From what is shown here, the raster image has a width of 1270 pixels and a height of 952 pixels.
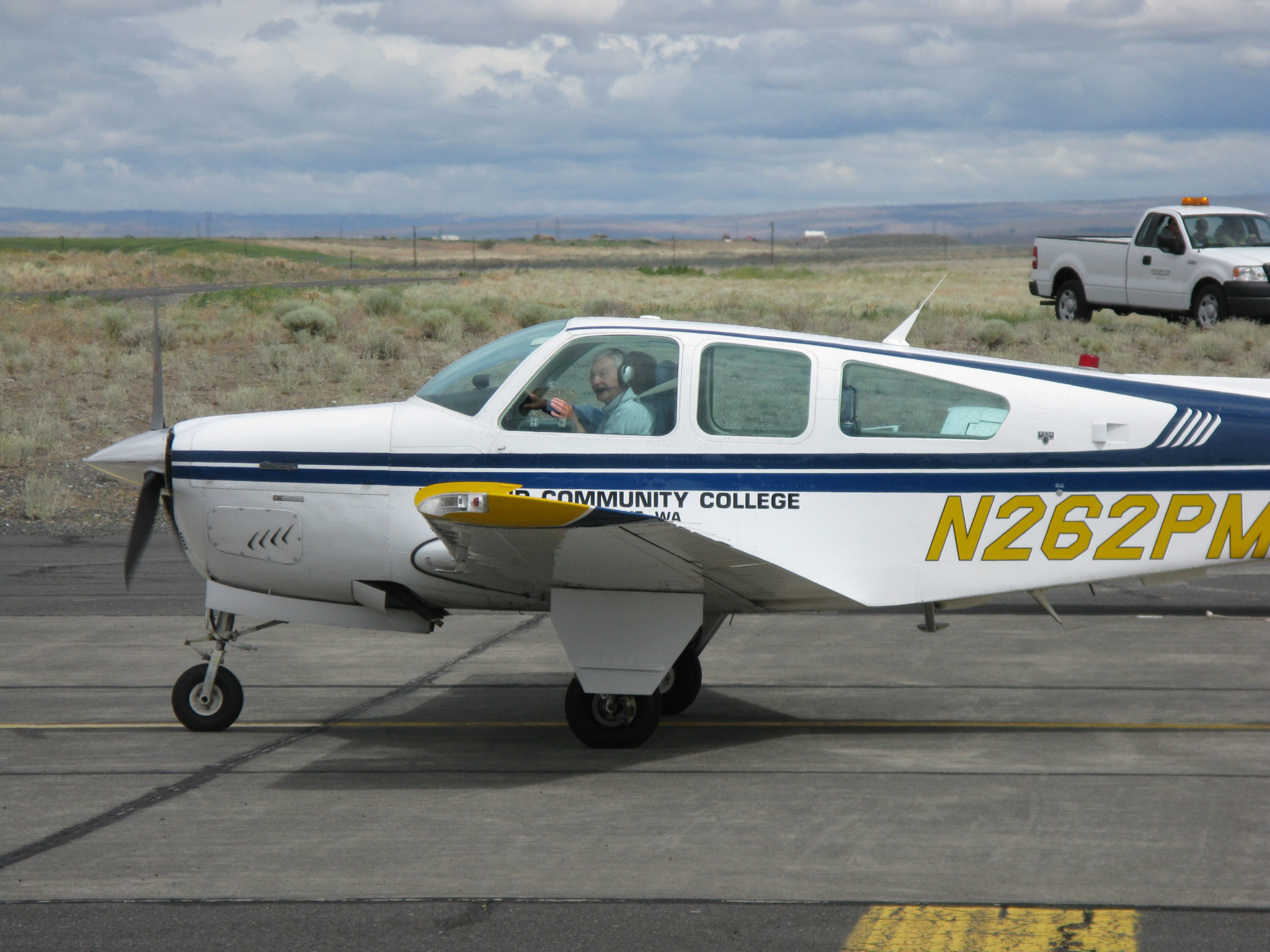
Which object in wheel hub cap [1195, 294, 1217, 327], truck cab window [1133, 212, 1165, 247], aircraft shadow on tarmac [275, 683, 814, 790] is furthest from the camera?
truck cab window [1133, 212, 1165, 247]

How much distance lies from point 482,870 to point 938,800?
2161 mm

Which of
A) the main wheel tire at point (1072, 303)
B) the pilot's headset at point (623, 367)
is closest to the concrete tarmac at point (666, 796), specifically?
the pilot's headset at point (623, 367)

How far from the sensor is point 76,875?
5250mm

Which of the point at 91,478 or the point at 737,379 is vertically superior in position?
the point at 737,379

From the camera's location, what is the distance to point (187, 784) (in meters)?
6.40

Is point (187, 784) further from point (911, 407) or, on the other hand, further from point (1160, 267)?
point (1160, 267)

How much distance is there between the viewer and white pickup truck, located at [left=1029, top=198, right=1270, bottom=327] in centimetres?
2253

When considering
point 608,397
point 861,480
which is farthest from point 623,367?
point 861,480

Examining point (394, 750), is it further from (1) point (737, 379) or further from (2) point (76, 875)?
(1) point (737, 379)

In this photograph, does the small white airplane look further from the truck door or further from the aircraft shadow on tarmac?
the truck door

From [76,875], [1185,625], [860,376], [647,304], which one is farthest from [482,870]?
[647,304]

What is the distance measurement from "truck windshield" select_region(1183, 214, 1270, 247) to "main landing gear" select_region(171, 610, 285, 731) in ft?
68.8

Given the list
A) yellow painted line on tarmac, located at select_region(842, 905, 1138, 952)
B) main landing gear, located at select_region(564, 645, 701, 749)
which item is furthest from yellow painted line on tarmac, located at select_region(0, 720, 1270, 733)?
yellow painted line on tarmac, located at select_region(842, 905, 1138, 952)

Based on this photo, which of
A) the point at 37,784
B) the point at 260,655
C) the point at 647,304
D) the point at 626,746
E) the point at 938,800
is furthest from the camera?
the point at 647,304
